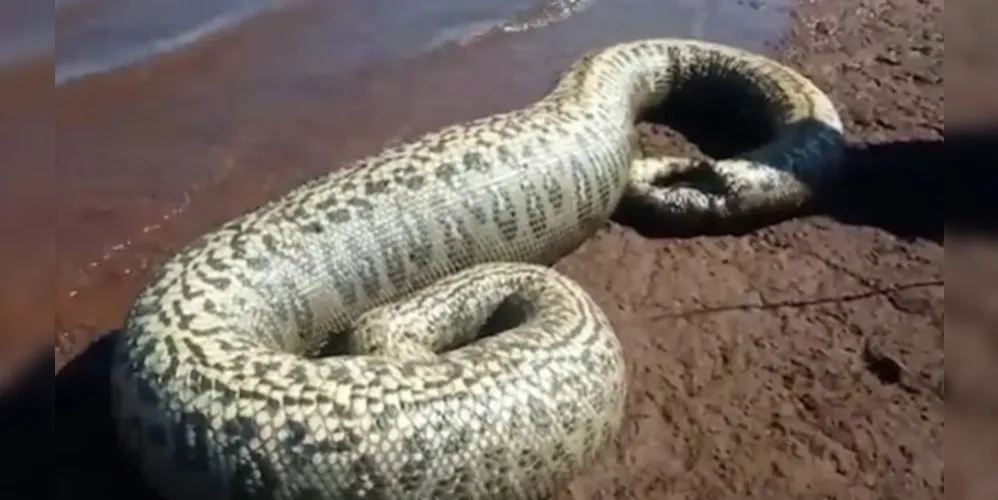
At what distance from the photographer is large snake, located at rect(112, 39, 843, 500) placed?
4195 millimetres

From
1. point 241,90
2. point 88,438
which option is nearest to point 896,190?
point 241,90

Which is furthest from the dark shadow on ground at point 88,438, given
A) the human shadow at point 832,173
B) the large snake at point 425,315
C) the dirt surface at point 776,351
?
the human shadow at point 832,173

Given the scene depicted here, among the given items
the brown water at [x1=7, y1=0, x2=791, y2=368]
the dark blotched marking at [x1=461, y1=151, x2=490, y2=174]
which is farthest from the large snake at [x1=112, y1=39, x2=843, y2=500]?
the brown water at [x1=7, y1=0, x2=791, y2=368]

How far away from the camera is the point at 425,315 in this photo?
5.29m

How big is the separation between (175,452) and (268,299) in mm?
1034

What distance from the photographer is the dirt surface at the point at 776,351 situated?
478cm

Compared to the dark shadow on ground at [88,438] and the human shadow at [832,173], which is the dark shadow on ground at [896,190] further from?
the dark shadow on ground at [88,438]

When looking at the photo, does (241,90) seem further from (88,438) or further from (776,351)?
(776,351)

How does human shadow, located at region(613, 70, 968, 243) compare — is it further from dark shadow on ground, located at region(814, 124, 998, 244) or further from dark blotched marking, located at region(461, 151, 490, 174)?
dark blotched marking, located at region(461, 151, 490, 174)

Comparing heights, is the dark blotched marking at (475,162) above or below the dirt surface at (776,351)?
above

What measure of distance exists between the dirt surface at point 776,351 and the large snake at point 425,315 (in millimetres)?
223

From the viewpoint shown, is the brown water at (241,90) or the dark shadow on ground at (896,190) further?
the dark shadow on ground at (896,190)

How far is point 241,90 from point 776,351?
11.9ft

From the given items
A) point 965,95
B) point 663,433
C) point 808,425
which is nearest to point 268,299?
point 663,433
